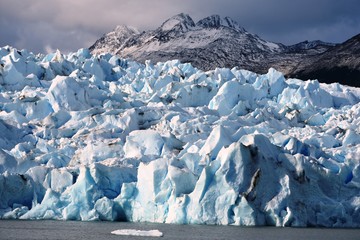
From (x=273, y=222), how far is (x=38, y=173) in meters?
11.1

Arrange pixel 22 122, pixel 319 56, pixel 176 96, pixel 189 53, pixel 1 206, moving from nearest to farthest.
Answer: pixel 1 206
pixel 22 122
pixel 176 96
pixel 319 56
pixel 189 53

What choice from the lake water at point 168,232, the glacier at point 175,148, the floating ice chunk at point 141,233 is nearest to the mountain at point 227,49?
the glacier at point 175,148

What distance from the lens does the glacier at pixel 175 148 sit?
25969 millimetres

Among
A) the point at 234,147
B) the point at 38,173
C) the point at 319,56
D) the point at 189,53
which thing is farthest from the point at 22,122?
the point at 189,53

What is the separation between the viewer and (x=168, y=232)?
24578 mm

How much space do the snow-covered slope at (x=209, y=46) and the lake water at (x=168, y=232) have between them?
61.4m

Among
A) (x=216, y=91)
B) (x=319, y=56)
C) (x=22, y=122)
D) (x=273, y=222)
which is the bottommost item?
(x=273, y=222)

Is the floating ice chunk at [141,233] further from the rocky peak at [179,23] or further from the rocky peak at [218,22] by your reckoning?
the rocky peak at [218,22]

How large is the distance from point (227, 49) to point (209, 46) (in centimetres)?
→ 442

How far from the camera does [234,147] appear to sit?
84.9 feet

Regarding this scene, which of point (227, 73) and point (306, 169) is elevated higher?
point (227, 73)

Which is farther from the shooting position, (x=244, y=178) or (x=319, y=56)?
(x=319, y=56)

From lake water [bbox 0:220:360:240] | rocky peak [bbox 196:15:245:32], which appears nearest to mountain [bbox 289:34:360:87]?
rocky peak [bbox 196:15:245:32]

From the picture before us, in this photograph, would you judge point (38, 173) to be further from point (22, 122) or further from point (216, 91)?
point (216, 91)
